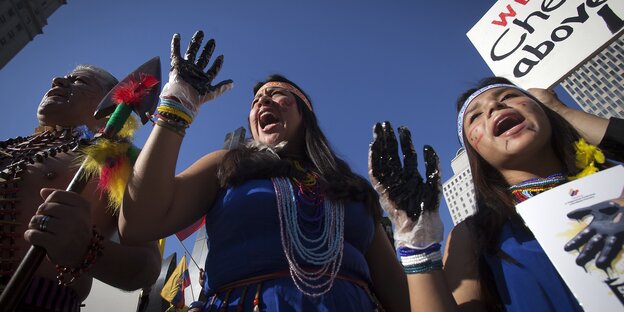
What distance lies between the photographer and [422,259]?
1.53 m

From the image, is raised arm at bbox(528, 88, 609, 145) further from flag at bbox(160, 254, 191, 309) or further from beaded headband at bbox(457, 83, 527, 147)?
flag at bbox(160, 254, 191, 309)

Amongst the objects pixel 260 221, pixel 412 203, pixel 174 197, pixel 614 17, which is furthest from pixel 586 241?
pixel 614 17

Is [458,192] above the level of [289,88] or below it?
below

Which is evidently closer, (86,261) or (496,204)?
(86,261)

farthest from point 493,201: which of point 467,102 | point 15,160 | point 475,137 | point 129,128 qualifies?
point 15,160

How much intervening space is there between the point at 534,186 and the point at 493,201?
23 cm

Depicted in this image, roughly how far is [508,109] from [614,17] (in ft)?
8.03

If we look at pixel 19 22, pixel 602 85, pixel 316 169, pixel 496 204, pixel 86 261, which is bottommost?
pixel 496 204

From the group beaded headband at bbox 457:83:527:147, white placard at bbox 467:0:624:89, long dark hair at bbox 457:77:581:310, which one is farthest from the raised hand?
white placard at bbox 467:0:624:89

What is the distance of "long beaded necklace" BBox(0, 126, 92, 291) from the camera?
175 cm

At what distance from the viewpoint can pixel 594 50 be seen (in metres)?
3.28

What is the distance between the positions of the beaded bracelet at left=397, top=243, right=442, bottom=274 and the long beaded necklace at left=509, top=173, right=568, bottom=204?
711mm

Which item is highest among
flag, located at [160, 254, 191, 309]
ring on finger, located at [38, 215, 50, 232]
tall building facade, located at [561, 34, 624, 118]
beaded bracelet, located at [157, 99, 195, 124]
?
tall building facade, located at [561, 34, 624, 118]

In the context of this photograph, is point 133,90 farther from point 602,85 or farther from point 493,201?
point 602,85
